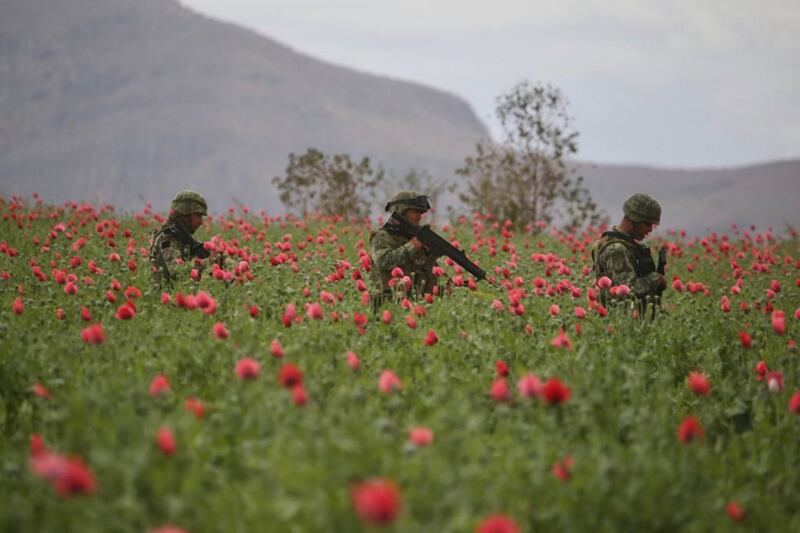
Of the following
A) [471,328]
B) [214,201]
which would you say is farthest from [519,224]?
[214,201]

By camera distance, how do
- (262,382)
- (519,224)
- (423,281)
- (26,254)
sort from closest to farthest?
(262,382)
(423,281)
(26,254)
(519,224)

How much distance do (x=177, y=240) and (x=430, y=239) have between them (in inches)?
94.8

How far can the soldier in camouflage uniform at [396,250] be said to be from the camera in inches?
338

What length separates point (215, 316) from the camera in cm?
700

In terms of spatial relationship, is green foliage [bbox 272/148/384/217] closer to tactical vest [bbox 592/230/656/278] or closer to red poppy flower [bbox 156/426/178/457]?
tactical vest [bbox 592/230/656/278]

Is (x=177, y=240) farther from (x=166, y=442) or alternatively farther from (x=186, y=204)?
(x=166, y=442)

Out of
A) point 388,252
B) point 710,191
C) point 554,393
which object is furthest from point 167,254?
point 710,191

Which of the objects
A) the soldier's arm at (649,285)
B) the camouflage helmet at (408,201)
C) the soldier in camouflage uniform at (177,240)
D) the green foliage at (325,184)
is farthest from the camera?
the green foliage at (325,184)

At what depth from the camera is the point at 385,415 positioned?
15.8 ft

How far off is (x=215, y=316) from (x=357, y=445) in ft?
11.8

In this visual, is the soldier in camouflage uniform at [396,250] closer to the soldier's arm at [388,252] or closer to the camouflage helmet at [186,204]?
the soldier's arm at [388,252]

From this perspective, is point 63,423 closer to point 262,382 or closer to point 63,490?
point 262,382

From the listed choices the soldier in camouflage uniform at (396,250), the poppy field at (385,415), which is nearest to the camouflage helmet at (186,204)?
the poppy field at (385,415)

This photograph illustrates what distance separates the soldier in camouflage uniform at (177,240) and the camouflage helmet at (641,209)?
3852 millimetres
